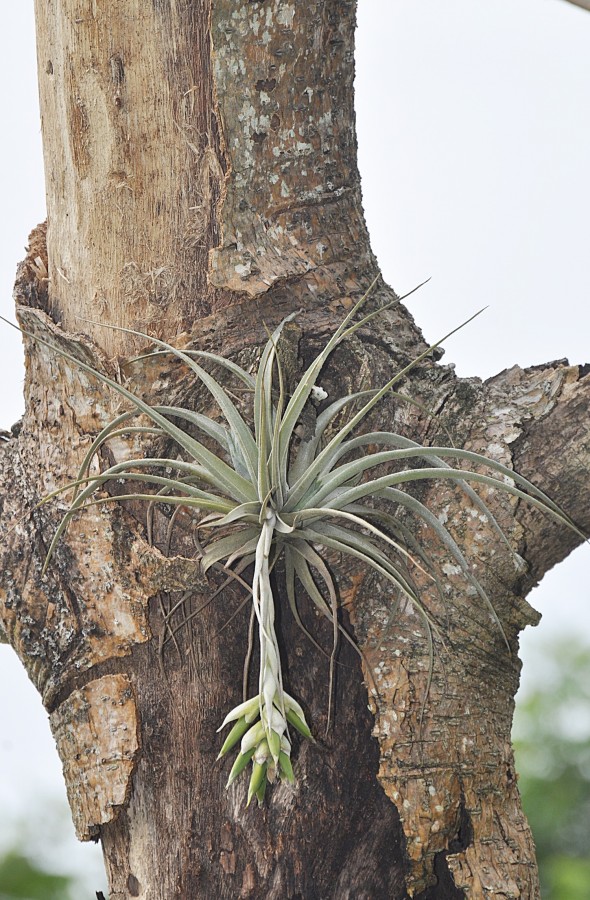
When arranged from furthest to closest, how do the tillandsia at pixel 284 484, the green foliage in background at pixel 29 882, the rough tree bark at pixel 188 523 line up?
1. the green foliage in background at pixel 29 882
2. the rough tree bark at pixel 188 523
3. the tillandsia at pixel 284 484

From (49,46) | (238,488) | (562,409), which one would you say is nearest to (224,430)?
(238,488)

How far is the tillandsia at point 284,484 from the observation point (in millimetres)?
923

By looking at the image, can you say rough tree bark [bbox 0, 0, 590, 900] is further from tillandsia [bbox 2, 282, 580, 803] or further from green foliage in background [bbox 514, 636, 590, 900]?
green foliage in background [bbox 514, 636, 590, 900]

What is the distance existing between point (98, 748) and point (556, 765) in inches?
90.0

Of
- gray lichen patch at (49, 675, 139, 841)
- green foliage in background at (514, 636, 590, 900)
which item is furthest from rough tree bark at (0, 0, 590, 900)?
green foliage in background at (514, 636, 590, 900)

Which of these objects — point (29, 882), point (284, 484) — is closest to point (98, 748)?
point (284, 484)

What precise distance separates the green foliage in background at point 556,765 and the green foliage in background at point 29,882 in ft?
4.92

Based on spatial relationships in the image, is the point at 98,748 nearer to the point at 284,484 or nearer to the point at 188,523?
the point at 188,523

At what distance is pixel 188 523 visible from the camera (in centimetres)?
108

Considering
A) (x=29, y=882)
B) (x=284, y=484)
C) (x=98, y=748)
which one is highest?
(x=29, y=882)

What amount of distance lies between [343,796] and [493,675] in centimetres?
24

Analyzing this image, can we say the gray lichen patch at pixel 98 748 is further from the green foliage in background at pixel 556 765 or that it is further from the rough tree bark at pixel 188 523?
the green foliage in background at pixel 556 765

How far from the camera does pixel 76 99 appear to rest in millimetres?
1165

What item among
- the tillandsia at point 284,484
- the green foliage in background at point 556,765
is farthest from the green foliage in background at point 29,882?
the tillandsia at point 284,484
